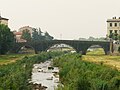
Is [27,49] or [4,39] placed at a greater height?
[4,39]

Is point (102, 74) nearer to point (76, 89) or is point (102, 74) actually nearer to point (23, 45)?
point (76, 89)

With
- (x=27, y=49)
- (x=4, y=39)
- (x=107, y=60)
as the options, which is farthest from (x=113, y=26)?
(x=107, y=60)

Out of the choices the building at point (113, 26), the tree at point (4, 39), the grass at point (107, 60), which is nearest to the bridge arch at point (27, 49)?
the tree at point (4, 39)

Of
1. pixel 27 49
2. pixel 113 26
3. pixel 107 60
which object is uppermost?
pixel 113 26

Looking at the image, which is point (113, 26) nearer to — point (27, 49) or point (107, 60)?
point (27, 49)

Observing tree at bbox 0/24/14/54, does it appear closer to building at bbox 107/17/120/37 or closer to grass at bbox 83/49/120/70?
grass at bbox 83/49/120/70

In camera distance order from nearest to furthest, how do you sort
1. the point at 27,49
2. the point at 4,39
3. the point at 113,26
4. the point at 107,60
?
1. the point at 107,60
2. the point at 4,39
3. the point at 27,49
4. the point at 113,26

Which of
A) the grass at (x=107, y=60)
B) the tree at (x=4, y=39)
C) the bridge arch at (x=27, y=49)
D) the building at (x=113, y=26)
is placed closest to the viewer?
the grass at (x=107, y=60)

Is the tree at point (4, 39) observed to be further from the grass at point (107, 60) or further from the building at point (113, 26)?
the building at point (113, 26)

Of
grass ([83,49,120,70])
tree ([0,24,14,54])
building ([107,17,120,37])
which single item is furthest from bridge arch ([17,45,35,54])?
building ([107,17,120,37])

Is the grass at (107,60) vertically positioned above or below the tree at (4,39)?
below

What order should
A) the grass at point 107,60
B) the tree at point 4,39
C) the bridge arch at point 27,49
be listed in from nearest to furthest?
the grass at point 107,60 → the tree at point 4,39 → the bridge arch at point 27,49

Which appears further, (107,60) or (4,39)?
(4,39)

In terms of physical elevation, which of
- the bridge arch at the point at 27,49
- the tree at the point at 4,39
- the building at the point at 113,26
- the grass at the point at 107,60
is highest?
the building at the point at 113,26
